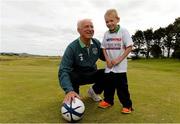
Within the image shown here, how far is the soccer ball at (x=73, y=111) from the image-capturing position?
241 inches

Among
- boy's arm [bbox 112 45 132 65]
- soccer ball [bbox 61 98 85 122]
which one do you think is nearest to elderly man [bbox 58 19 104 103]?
soccer ball [bbox 61 98 85 122]

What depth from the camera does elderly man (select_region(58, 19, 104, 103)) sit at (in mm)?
6941

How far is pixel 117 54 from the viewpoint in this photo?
23.2 feet

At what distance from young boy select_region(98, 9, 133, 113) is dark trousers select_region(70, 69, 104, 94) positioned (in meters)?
0.38

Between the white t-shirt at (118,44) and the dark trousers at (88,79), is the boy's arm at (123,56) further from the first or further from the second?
the dark trousers at (88,79)

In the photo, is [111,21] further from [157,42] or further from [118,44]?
[157,42]

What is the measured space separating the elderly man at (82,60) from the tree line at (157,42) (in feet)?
269

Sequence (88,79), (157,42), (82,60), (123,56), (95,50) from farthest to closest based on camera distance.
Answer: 1. (157,42)
2. (88,79)
3. (95,50)
4. (82,60)
5. (123,56)

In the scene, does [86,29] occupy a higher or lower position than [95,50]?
higher

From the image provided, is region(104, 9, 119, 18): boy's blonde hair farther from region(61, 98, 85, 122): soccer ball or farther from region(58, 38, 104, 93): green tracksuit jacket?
region(61, 98, 85, 122): soccer ball

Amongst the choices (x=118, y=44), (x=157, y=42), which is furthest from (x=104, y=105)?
(x=157, y=42)

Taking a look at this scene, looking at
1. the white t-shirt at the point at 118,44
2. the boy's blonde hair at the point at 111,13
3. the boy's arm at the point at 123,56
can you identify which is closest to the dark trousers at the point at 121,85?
the white t-shirt at the point at 118,44

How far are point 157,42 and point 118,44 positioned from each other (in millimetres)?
102057

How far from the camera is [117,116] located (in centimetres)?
657
